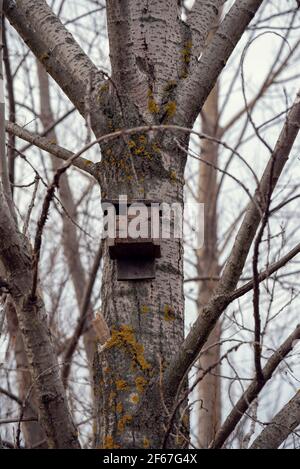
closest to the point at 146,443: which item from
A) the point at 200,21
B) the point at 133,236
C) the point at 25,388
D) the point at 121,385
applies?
the point at 121,385

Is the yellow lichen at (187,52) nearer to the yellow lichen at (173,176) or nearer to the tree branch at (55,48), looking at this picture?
the tree branch at (55,48)

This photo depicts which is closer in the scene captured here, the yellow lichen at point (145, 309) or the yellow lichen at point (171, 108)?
the yellow lichen at point (145, 309)

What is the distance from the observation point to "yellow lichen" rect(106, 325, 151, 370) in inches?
112

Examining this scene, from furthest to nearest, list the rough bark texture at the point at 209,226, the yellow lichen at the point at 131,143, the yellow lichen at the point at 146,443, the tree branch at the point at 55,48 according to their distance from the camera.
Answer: the rough bark texture at the point at 209,226, the tree branch at the point at 55,48, the yellow lichen at the point at 131,143, the yellow lichen at the point at 146,443

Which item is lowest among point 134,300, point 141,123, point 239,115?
point 134,300

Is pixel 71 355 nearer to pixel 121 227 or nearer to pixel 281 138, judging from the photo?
pixel 121 227

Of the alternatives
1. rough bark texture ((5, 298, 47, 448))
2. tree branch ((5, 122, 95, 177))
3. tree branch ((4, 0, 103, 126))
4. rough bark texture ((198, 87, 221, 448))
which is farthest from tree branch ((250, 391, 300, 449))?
rough bark texture ((198, 87, 221, 448))

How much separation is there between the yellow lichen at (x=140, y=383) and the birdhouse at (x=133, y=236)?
14.3 inches

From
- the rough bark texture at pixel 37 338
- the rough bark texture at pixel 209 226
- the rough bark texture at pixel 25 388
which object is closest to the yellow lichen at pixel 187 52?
the rough bark texture at pixel 37 338

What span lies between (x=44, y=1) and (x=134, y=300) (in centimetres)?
150

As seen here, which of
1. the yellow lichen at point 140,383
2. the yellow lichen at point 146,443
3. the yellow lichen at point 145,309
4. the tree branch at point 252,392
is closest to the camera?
the tree branch at point 252,392

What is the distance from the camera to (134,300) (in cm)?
296

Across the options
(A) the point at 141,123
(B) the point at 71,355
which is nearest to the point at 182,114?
(A) the point at 141,123

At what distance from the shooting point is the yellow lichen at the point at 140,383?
2797 millimetres
